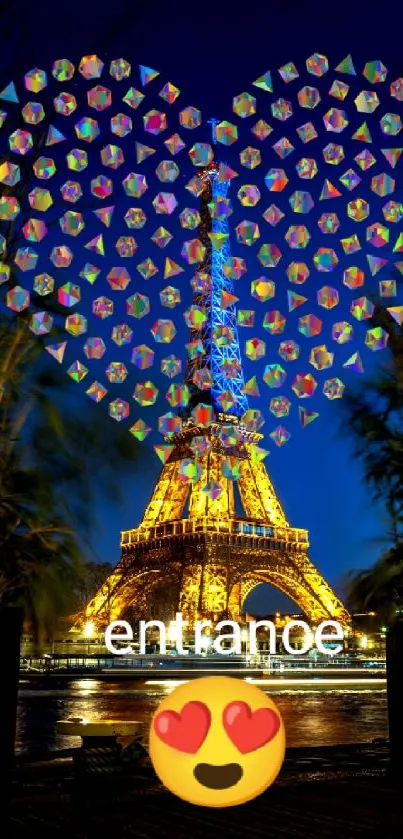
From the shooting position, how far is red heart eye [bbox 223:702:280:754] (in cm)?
541

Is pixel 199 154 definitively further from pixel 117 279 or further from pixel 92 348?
pixel 92 348

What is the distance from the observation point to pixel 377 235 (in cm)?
1098

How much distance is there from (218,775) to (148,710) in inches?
474

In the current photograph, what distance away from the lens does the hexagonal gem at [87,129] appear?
33.3 feet

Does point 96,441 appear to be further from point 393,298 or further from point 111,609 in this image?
point 111,609

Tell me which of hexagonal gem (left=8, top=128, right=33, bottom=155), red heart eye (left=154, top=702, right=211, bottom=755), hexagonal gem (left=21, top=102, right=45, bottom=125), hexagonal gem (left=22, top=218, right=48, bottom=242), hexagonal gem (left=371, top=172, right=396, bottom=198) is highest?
hexagonal gem (left=21, top=102, right=45, bottom=125)

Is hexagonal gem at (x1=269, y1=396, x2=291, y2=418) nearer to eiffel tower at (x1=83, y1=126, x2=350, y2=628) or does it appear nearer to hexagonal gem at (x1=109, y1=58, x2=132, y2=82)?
hexagonal gem at (x1=109, y1=58, x2=132, y2=82)

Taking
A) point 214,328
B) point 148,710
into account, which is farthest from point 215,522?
point 148,710

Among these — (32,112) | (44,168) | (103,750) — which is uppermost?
(32,112)

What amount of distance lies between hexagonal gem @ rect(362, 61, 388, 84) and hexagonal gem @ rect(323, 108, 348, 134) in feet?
1.99

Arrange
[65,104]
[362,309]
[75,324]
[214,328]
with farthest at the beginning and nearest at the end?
1. [214,328]
2. [362,309]
3. [75,324]
4. [65,104]

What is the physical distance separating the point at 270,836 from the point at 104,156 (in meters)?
8.34

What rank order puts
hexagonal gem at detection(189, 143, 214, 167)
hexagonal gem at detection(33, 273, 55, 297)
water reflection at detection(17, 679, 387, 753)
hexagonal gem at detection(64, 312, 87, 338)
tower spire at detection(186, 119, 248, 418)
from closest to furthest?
hexagonal gem at detection(33, 273, 55, 297), hexagonal gem at detection(64, 312, 87, 338), hexagonal gem at detection(189, 143, 214, 167), water reflection at detection(17, 679, 387, 753), tower spire at detection(186, 119, 248, 418)

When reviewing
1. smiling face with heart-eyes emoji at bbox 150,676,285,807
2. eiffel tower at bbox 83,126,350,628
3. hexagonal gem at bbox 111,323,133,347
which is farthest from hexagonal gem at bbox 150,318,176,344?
eiffel tower at bbox 83,126,350,628
